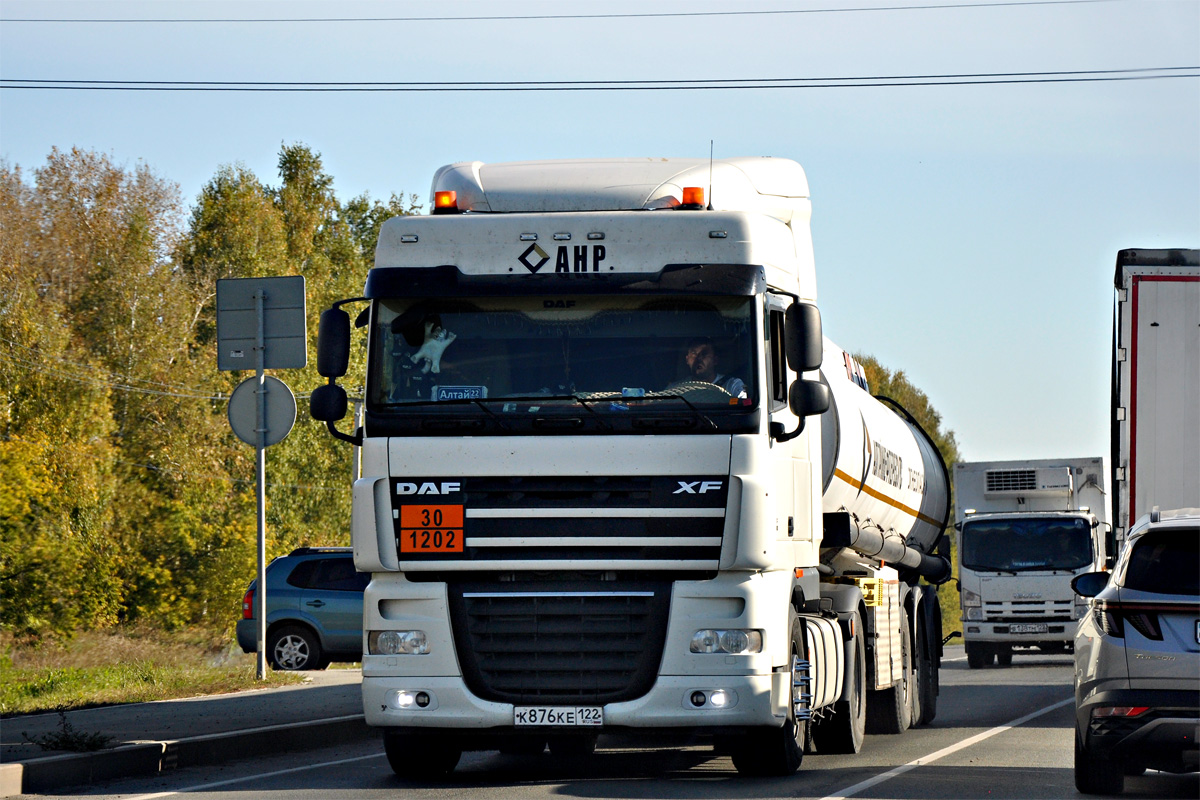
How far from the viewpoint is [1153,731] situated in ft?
30.1

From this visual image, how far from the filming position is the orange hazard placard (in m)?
9.76

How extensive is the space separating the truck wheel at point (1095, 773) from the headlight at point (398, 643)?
396 cm

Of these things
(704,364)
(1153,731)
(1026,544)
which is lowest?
(1026,544)

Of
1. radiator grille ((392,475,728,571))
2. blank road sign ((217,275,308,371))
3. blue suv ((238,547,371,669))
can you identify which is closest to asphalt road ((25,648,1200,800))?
radiator grille ((392,475,728,571))

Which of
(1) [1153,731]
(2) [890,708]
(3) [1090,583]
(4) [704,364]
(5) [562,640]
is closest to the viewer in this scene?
(1) [1153,731]

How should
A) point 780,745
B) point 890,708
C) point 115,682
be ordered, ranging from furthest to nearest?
point 115,682, point 890,708, point 780,745

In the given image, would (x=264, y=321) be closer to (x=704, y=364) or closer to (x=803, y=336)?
(x=704, y=364)

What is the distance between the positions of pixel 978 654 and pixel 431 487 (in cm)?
2227

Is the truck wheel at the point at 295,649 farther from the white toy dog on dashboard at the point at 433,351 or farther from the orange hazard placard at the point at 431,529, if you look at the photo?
the white toy dog on dashboard at the point at 433,351

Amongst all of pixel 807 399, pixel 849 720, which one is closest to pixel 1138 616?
pixel 807 399

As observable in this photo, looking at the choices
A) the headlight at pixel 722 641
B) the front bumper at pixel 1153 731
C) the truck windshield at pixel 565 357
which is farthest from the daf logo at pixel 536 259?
the front bumper at pixel 1153 731

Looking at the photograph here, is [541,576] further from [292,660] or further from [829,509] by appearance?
[292,660]

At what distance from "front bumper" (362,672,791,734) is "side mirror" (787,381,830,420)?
5.33 ft

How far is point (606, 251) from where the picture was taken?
10.1 meters
